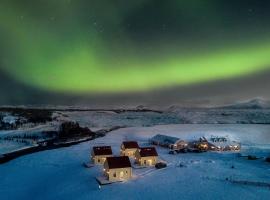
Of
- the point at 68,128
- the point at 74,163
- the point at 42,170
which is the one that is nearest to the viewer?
the point at 42,170

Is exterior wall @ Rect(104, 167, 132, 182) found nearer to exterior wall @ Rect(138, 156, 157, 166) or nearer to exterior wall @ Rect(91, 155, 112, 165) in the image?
exterior wall @ Rect(138, 156, 157, 166)

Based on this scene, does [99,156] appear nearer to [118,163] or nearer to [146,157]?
[146,157]

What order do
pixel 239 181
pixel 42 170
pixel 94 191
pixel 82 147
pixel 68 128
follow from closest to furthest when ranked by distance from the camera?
pixel 94 191 → pixel 239 181 → pixel 42 170 → pixel 82 147 → pixel 68 128

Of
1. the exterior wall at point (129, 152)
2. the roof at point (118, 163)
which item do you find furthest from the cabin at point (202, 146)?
the roof at point (118, 163)

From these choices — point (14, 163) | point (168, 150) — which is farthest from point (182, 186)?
point (14, 163)

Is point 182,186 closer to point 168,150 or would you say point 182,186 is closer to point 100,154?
point 100,154

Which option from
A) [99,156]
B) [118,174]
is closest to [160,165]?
[118,174]

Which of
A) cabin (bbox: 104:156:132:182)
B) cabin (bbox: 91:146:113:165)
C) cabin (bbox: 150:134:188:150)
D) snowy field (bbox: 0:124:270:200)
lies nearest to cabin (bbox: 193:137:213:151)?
cabin (bbox: 150:134:188:150)
